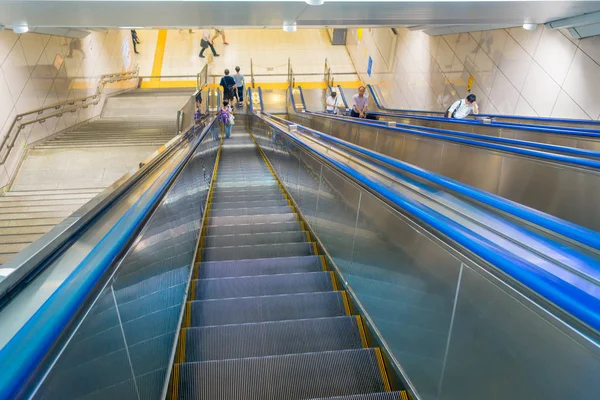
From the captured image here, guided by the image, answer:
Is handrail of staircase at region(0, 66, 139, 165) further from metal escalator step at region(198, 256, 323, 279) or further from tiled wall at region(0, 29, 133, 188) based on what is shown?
metal escalator step at region(198, 256, 323, 279)

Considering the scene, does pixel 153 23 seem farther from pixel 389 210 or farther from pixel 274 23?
pixel 389 210

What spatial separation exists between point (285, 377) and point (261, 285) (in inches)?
39.5

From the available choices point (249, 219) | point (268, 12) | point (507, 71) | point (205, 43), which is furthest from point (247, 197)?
point (205, 43)

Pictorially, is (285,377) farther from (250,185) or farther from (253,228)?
(250,185)

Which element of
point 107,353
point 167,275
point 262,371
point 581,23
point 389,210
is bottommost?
point 262,371

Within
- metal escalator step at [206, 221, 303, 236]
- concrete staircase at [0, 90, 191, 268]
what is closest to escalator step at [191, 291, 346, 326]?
metal escalator step at [206, 221, 303, 236]

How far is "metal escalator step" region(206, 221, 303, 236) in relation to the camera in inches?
161

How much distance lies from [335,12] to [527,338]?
7.16m

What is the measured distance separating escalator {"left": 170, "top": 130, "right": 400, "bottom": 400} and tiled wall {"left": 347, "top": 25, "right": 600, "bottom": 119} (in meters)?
5.89

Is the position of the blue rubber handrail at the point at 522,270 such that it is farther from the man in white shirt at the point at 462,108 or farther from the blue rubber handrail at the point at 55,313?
the man in white shirt at the point at 462,108

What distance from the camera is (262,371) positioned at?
193cm

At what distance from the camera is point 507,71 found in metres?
8.36

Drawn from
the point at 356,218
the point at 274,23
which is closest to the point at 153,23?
the point at 274,23

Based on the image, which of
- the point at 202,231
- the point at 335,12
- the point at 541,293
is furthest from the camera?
the point at 335,12
